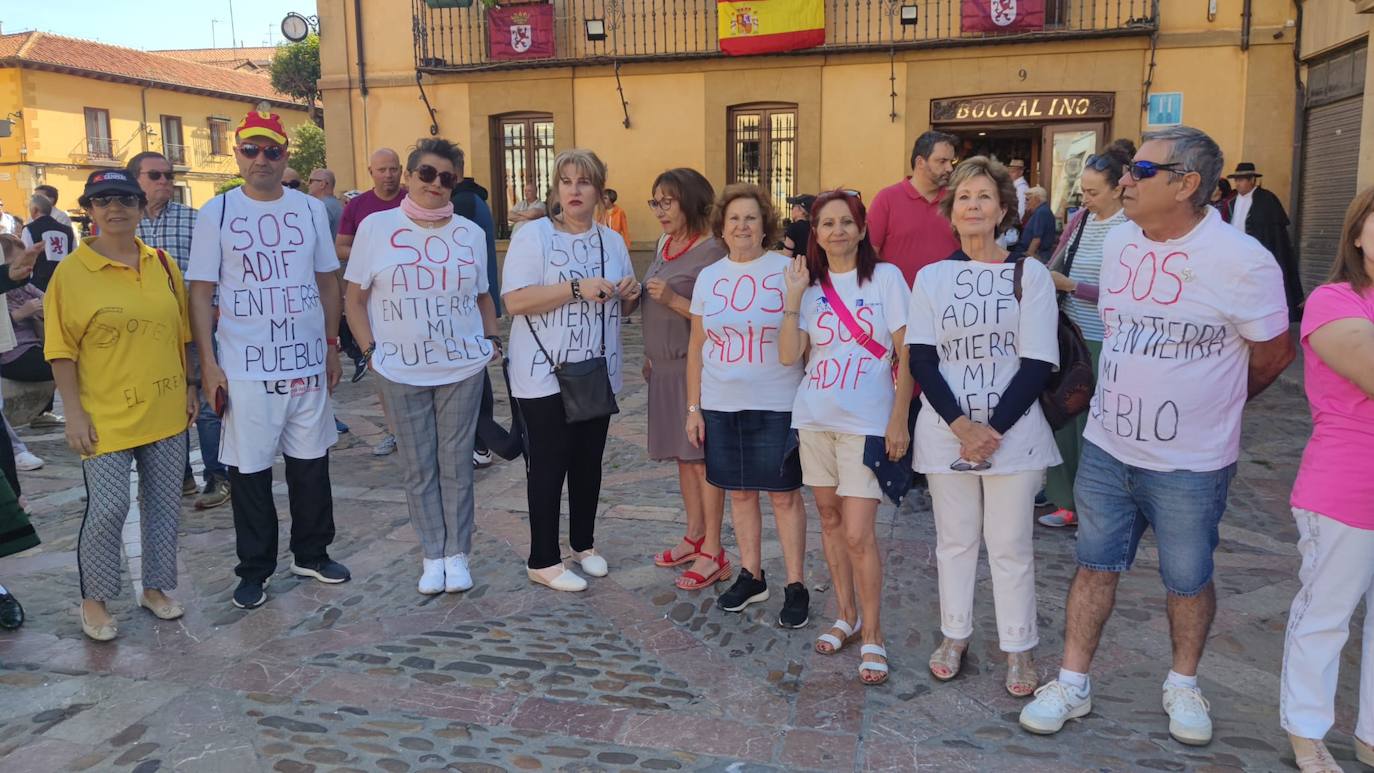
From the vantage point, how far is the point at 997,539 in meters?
3.35

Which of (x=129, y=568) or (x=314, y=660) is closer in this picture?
(x=314, y=660)

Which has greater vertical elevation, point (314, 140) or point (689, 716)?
point (314, 140)

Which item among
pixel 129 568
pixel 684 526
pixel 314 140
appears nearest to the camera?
pixel 129 568

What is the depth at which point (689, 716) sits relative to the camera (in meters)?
3.35

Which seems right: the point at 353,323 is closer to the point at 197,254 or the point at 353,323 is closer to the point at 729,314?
the point at 197,254

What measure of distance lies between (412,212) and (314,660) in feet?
5.98

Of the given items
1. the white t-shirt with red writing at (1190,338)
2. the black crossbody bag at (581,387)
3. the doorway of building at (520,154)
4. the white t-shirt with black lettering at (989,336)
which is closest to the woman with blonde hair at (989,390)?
the white t-shirt with black lettering at (989,336)

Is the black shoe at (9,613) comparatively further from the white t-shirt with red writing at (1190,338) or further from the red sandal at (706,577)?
the white t-shirt with red writing at (1190,338)

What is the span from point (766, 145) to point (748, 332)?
12.3 meters

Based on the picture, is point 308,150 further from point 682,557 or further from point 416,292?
point 682,557

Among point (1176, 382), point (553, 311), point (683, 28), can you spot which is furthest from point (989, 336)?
point (683, 28)

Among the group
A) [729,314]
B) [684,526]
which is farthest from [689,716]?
[684,526]

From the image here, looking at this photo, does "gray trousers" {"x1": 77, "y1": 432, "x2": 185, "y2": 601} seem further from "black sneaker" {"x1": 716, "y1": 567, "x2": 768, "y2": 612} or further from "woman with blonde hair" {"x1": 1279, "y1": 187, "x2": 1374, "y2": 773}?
"woman with blonde hair" {"x1": 1279, "y1": 187, "x2": 1374, "y2": 773}

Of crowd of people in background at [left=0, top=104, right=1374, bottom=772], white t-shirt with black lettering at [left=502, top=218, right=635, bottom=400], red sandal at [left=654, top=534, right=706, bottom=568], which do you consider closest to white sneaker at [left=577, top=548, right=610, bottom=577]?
crowd of people in background at [left=0, top=104, right=1374, bottom=772]
